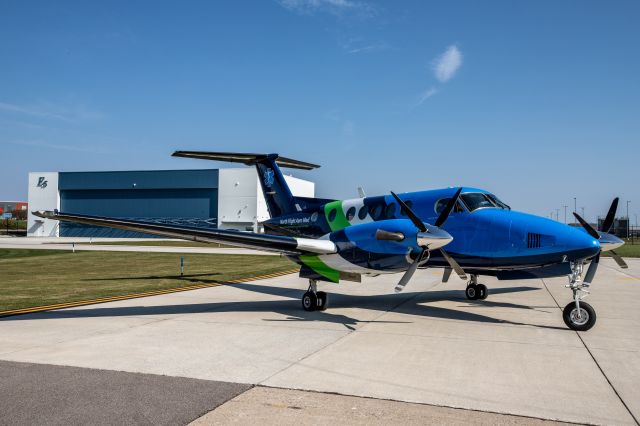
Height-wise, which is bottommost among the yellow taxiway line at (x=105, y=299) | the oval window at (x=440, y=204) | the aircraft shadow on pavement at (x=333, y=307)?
the yellow taxiway line at (x=105, y=299)

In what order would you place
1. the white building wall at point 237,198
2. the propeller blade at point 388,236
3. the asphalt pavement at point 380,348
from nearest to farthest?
the asphalt pavement at point 380,348 < the propeller blade at point 388,236 < the white building wall at point 237,198

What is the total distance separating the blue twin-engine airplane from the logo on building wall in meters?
5.11

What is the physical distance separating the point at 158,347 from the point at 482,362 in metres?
5.67

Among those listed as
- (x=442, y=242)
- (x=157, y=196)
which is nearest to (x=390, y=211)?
(x=442, y=242)

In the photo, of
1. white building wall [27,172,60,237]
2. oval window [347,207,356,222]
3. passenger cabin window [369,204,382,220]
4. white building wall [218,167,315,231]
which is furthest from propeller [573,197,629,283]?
white building wall [27,172,60,237]

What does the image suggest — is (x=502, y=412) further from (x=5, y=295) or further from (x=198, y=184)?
(x=198, y=184)

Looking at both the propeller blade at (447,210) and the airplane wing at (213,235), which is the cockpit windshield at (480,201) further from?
the airplane wing at (213,235)

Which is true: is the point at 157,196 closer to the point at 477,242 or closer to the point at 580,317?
the point at 477,242

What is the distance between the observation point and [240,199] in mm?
76188

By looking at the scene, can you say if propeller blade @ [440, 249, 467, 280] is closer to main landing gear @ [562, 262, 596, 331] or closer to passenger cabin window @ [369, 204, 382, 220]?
main landing gear @ [562, 262, 596, 331]

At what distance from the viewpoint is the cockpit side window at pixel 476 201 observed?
12281mm

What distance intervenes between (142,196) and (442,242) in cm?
7794

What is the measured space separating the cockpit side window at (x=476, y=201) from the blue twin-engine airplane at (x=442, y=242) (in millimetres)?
27

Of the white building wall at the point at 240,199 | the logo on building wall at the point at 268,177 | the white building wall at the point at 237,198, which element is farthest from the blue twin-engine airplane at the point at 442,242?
the white building wall at the point at 237,198
